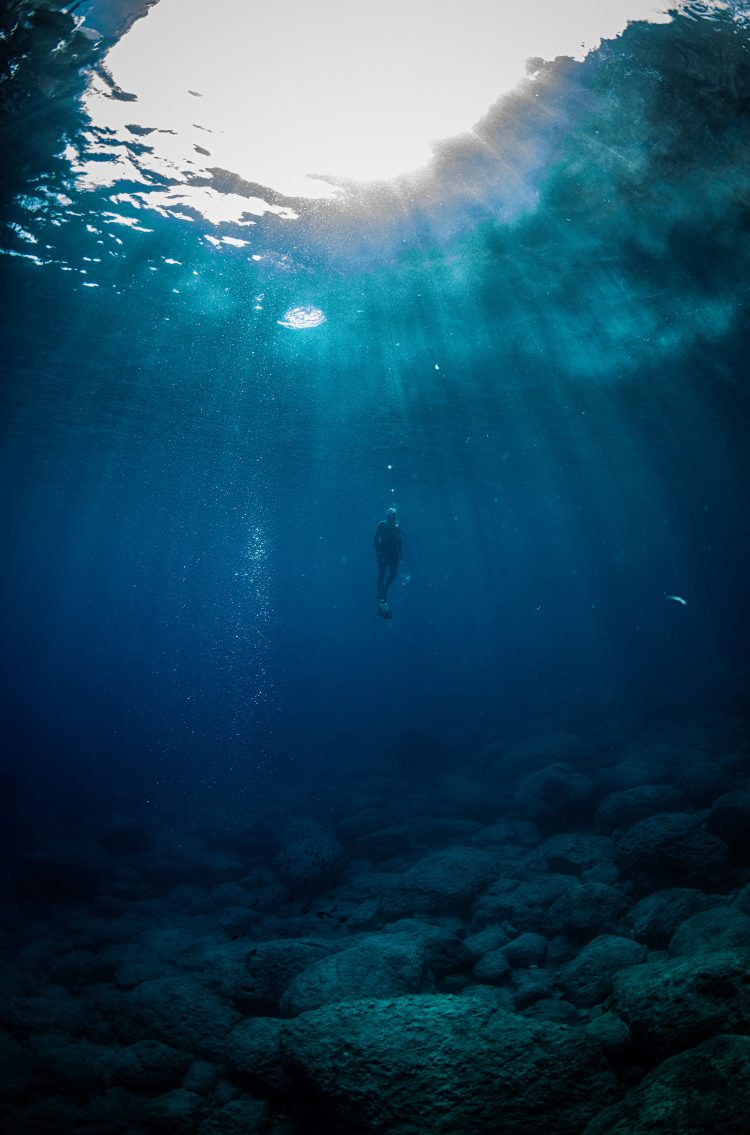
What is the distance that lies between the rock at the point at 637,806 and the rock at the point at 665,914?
3543mm

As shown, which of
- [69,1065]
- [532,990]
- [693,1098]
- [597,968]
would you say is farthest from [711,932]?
[69,1065]

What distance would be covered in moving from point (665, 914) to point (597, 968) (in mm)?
1308

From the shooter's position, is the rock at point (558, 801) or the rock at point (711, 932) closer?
the rock at point (711, 932)

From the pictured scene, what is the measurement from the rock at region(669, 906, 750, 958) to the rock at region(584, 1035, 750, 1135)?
231 cm

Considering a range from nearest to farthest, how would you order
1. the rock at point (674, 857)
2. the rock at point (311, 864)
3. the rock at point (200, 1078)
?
the rock at point (200, 1078)
the rock at point (674, 857)
the rock at point (311, 864)

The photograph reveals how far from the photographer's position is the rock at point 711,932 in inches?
223

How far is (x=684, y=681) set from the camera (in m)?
29.7

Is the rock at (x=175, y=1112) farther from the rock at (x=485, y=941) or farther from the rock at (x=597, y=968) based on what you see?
the rock at (x=597, y=968)

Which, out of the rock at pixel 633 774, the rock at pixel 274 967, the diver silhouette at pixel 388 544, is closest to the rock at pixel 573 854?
the rock at pixel 633 774

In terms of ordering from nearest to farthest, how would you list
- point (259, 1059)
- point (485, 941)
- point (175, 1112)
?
point (175, 1112), point (259, 1059), point (485, 941)

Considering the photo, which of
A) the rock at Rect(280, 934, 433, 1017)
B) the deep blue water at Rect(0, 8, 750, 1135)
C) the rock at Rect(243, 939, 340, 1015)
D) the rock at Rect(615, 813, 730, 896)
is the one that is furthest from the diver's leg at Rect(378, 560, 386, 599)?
the rock at Rect(280, 934, 433, 1017)

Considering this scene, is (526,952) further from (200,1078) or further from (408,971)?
(200,1078)

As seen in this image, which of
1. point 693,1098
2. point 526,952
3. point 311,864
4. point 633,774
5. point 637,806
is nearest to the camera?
point 693,1098

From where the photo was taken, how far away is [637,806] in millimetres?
11188
